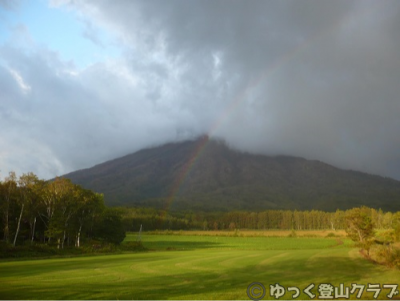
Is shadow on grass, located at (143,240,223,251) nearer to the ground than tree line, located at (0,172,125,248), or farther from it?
nearer to the ground

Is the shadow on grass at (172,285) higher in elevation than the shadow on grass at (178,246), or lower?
higher

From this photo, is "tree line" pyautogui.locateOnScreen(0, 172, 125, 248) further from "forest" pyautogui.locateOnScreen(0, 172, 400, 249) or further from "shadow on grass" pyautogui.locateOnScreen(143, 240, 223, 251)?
"shadow on grass" pyautogui.locateOnScreen(143, 240, 223, 251)

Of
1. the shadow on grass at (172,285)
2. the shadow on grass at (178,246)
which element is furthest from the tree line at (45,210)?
the shadow on grass at (172,285)

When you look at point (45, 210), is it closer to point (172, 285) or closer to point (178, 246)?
point (178, 246)

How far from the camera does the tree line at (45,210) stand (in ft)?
161

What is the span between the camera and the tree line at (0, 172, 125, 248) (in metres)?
49.2

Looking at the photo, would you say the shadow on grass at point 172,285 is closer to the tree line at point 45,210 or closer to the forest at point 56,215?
the forest at point 56,215

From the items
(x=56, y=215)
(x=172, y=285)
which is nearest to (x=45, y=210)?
(x=56, y=215)

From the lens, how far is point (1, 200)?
48312 millimetres

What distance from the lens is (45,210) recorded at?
185 feet

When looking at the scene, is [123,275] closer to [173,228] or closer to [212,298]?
[212,298]

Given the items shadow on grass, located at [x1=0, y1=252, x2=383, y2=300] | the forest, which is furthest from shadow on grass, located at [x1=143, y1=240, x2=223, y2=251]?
shadow on grass, located at [x1=0, y1=252, x2=383, y2=300]

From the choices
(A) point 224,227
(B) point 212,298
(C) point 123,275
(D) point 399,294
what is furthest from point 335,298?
(A) point 224,227

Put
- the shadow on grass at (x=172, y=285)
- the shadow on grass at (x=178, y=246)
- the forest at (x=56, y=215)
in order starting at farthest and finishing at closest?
the shadow on grass at (x=178, y=246)
the forest at (x=56, y=215)
the shadow on grass at (x=172, y=285)
